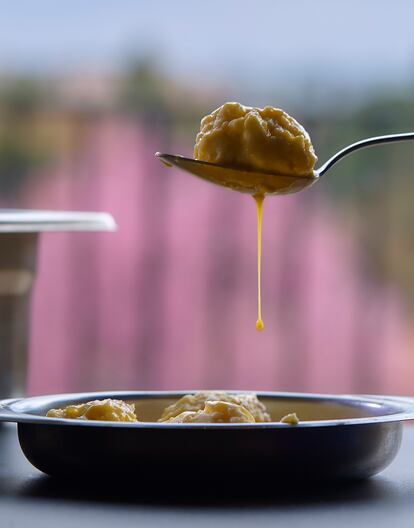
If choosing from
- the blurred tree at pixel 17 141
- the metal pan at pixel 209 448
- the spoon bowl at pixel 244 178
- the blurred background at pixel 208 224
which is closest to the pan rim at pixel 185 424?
the metal pan at pixel 209 448

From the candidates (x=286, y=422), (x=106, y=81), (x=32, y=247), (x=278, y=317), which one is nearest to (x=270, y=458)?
(x=286, y=422)

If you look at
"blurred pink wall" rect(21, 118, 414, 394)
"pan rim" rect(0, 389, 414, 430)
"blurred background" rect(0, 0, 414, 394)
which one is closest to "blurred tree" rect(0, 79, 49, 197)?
"blurred background" rect(0, 0, 414, 394)

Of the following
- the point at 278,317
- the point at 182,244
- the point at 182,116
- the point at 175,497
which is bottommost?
the point at 175,497

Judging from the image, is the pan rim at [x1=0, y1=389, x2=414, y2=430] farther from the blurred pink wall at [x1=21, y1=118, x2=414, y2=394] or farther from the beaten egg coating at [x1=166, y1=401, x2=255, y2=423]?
the blurred pink wall at [x1=21, y1=118, x2=414, y2=394]

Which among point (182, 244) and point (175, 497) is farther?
point (182, 244)

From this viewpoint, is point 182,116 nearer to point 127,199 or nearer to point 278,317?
point 127,199

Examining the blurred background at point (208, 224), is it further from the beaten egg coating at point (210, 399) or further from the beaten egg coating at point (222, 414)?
the beaten egg coating at point (222, 414)
